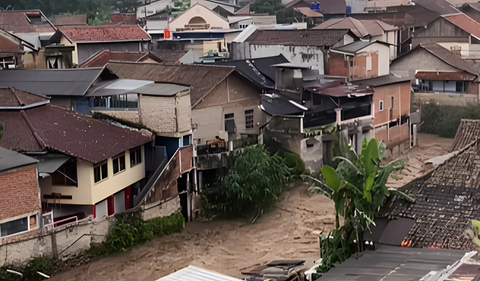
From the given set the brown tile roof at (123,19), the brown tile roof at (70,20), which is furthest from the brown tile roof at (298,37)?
the brown tile roof at (70,20)

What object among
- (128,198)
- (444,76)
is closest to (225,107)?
(128,198)

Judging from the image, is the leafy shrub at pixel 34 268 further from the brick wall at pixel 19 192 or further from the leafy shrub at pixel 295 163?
the leafy shrub at pixel 295 163

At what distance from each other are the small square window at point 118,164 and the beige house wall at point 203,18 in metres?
34.5

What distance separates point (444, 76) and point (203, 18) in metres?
22.8

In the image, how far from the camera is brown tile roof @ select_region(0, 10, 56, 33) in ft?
158

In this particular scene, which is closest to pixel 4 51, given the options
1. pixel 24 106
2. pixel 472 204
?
pixel 24 106

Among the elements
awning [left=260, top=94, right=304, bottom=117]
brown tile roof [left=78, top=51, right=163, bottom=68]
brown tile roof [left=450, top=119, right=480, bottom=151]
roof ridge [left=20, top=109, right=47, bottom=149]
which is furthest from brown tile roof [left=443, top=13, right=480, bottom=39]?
roof ridge [left=20, top=109, right=47, bottom=149]

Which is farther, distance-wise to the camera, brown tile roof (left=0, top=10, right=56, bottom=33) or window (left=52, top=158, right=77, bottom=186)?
brown tile roof (left=0, top=10, right=56, bottom=33)

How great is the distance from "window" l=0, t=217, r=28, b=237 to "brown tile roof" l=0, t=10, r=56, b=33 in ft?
96.5

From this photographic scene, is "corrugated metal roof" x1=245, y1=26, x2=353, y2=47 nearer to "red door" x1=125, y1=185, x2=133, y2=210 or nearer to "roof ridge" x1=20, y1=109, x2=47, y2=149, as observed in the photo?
"red door" x1=125, y1=185, x2=133, y2=210

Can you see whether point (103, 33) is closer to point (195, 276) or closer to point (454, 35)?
point (454, 35)

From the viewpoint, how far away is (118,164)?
2498 cm

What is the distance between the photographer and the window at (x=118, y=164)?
2477cm

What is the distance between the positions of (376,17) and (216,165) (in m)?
A: 38.2
